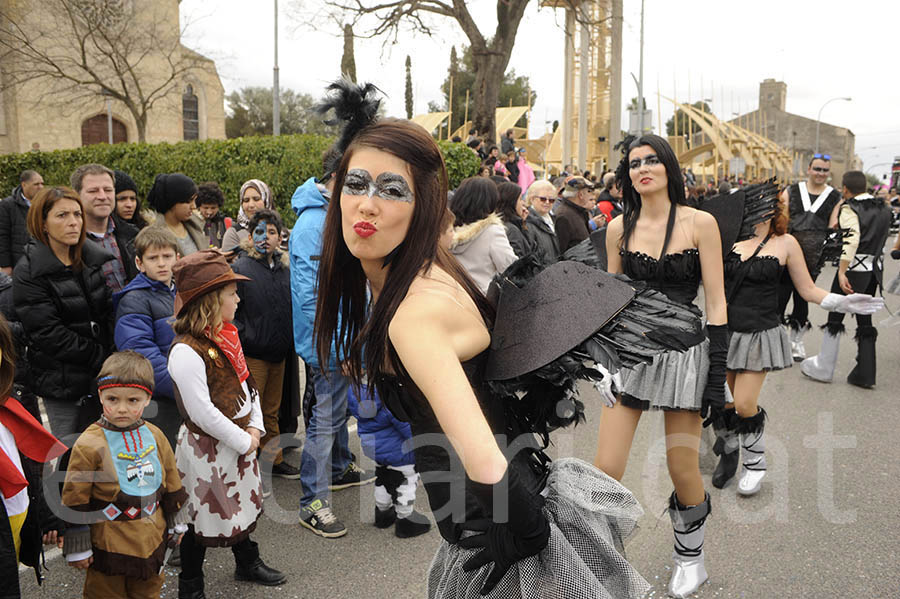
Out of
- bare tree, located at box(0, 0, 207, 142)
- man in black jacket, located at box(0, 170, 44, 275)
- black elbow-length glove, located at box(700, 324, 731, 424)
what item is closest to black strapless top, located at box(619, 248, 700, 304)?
black elbow-length glove, located at box(700, 324, 731, 424)

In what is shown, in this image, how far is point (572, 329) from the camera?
1.61 m

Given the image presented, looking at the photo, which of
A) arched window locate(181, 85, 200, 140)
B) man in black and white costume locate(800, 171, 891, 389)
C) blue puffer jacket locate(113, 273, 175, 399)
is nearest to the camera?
blue puffer jacket locate(113, 273, 175, 399)

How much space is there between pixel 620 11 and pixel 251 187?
27.8 metres

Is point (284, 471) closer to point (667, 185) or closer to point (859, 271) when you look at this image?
point (667, 185)

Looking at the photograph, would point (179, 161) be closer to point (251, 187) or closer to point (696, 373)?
point (251, 187)

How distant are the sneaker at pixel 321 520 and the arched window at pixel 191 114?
122 feet

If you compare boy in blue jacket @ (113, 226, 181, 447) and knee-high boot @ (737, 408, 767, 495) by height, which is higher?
boy in blue jacket @ (113, 226, 181, 447)

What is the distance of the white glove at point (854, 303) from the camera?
13.8 ft

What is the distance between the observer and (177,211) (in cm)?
538

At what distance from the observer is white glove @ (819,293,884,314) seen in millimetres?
4191

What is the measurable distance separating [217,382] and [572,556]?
2.11 metres

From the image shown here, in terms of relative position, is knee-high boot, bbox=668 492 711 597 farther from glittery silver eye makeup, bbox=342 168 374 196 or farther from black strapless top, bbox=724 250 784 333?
glittery silver eye makeup, bbox=342 168 374 196

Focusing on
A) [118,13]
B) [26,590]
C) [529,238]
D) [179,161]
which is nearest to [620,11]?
[118,13]

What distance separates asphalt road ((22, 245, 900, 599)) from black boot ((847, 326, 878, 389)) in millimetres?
1383
